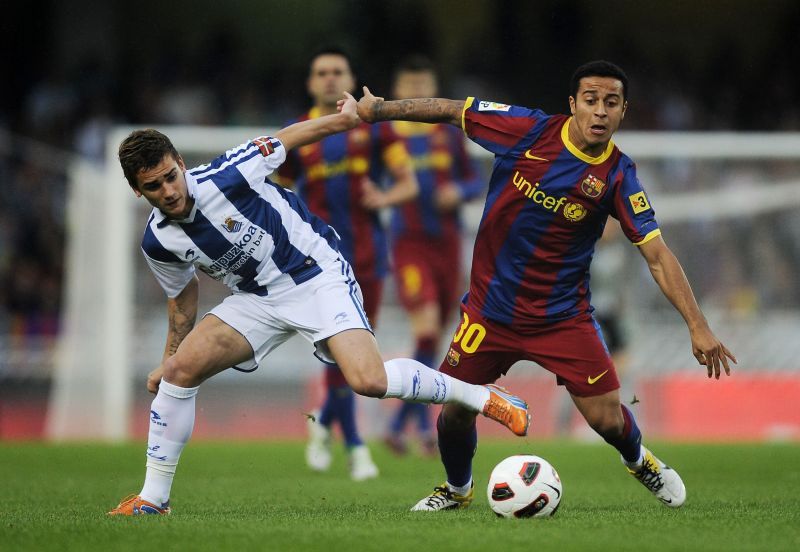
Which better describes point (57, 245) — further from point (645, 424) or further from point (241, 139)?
point (645, 424)

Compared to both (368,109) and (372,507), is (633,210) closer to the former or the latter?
(368,109)

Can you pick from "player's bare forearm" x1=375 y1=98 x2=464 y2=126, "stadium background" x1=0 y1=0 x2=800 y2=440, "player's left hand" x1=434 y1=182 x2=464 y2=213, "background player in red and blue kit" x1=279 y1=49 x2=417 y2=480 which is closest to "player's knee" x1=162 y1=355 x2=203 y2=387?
"player's bare forearm" x1=375 y1=98 x2=464 y2=126

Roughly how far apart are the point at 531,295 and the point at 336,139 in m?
3.04

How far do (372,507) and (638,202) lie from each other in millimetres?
1980

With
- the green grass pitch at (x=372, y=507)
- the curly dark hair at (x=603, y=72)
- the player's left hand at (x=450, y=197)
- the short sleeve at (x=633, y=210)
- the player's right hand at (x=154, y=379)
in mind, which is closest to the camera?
the green grass pitch at (x=372, y=507)

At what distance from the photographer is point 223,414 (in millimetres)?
13352

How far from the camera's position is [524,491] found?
549 cm

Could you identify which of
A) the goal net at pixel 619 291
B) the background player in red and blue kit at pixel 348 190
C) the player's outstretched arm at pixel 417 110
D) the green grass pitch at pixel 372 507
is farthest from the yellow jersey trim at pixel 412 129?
the player's outstretched arm at pixel 417 110

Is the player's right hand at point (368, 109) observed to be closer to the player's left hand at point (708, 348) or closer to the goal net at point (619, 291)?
the player's left hand at point (708, 348)

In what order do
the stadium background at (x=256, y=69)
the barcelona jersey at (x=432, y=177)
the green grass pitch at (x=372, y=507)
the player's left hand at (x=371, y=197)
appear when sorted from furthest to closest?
the stadium background at (x=256, y=69)
the barcelona jersey at (x=432, y=177)
the player's left hand at (x=371, y=197)
the green grass pitch at (x=372, y=507)

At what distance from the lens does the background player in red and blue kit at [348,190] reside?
817 cm

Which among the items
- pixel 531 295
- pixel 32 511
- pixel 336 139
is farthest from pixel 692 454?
pixel 32 511

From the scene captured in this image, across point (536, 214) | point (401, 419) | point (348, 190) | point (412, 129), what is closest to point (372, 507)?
point (536, 214)

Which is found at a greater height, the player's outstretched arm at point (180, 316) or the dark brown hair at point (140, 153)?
the dark brown hair at point (140, 153)
